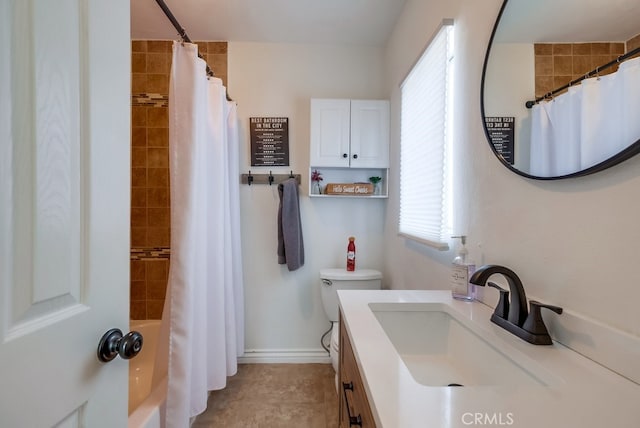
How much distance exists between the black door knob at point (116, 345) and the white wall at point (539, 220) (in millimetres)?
1003

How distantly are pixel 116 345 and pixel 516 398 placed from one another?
800mm

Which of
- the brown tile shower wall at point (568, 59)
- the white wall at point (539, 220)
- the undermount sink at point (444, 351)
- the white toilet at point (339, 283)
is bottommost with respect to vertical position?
the white toilet at point (339, 283)

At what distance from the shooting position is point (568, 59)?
646mm

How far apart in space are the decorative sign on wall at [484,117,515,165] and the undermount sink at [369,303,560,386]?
0.52 meters

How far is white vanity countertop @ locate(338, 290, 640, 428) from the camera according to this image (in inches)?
16.9

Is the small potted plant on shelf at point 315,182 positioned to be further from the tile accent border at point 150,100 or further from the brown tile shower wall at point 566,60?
the brown tile shower wall at point 566,60

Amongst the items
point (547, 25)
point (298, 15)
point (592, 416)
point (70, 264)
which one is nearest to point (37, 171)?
point (70, 264)

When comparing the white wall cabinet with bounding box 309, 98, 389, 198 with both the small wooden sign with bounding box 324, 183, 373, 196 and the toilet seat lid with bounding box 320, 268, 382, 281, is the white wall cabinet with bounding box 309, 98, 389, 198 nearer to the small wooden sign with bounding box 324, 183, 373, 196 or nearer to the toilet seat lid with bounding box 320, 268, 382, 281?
the small wooden sign with bounding box 324, 183, 373, 196

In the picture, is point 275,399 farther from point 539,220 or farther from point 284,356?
point 539,220

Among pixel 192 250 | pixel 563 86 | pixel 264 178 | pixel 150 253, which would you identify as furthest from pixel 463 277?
pixel 150 253

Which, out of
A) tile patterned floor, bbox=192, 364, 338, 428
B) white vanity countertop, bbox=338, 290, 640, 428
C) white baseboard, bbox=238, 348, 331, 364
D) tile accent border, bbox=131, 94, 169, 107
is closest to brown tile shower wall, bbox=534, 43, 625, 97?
white vanity countertop, bbox=338, 290, 640, 428

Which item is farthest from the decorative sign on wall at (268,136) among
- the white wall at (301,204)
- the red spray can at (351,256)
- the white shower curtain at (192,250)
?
the red spray can at (351,256)

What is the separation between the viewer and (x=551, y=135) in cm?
68

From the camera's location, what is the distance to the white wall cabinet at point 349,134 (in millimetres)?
2090
